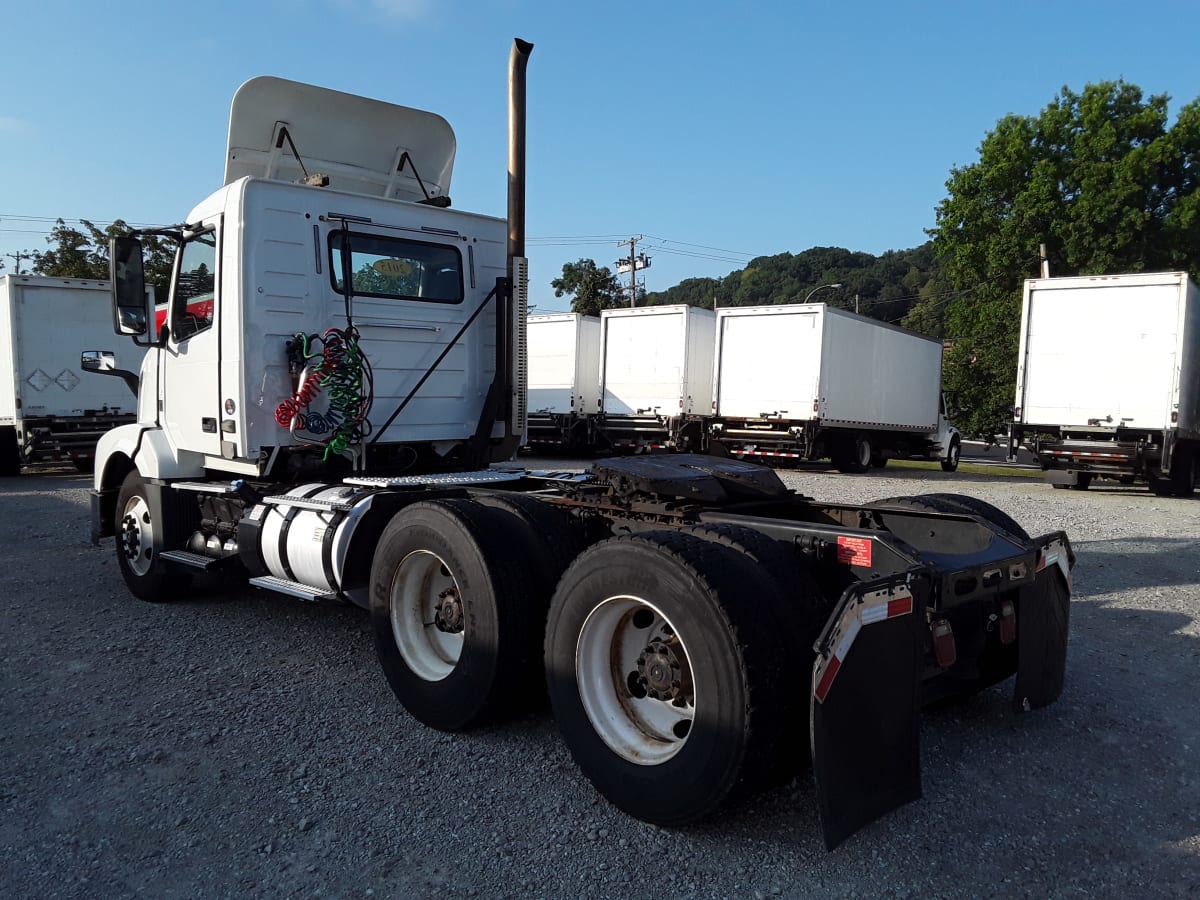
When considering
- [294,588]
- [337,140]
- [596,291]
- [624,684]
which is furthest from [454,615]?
[596,291]

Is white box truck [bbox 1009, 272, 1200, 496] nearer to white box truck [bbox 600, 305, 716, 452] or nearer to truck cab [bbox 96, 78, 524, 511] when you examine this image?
white box truck [bbox 600, 305, 716, 452]

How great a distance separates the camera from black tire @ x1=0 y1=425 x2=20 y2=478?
56.0 feet

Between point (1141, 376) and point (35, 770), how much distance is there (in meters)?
17.0

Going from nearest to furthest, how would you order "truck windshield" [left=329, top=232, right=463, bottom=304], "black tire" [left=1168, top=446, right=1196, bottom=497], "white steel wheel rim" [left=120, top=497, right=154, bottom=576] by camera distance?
1. "truck windshield" [left=329, top=232, right=463, bottom=304]
2. "white steel wheel rim" [left=120, top=497, right=154, bottom=576]
3. "black tire" [left=1168, top=446, right=1196, bottom=497]

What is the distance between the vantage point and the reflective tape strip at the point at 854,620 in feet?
8.93

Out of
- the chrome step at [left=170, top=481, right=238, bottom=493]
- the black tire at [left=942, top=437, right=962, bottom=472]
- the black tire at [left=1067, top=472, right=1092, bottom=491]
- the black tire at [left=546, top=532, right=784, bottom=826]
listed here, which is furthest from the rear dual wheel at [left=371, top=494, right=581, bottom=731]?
the black tire at [left=942, top=437, right=962, bottom=472]

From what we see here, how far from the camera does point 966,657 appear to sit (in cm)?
361

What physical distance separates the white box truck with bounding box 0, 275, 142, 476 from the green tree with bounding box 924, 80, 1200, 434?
26540 millimetres

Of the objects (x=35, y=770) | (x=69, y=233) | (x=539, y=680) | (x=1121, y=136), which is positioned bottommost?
(x=35, y=770)

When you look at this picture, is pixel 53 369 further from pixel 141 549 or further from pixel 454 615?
pixel 454 615

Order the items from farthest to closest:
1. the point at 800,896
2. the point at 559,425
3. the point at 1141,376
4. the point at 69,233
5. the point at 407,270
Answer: the point at 69,233
the point at 559,425
the point at 1141,376
the point at 407,270
the point at 800,896

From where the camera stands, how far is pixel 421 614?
4.52 m

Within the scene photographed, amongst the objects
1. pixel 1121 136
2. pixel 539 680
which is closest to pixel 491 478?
pixel 539 680

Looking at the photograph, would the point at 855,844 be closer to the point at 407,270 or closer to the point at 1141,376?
the point at 407,270
